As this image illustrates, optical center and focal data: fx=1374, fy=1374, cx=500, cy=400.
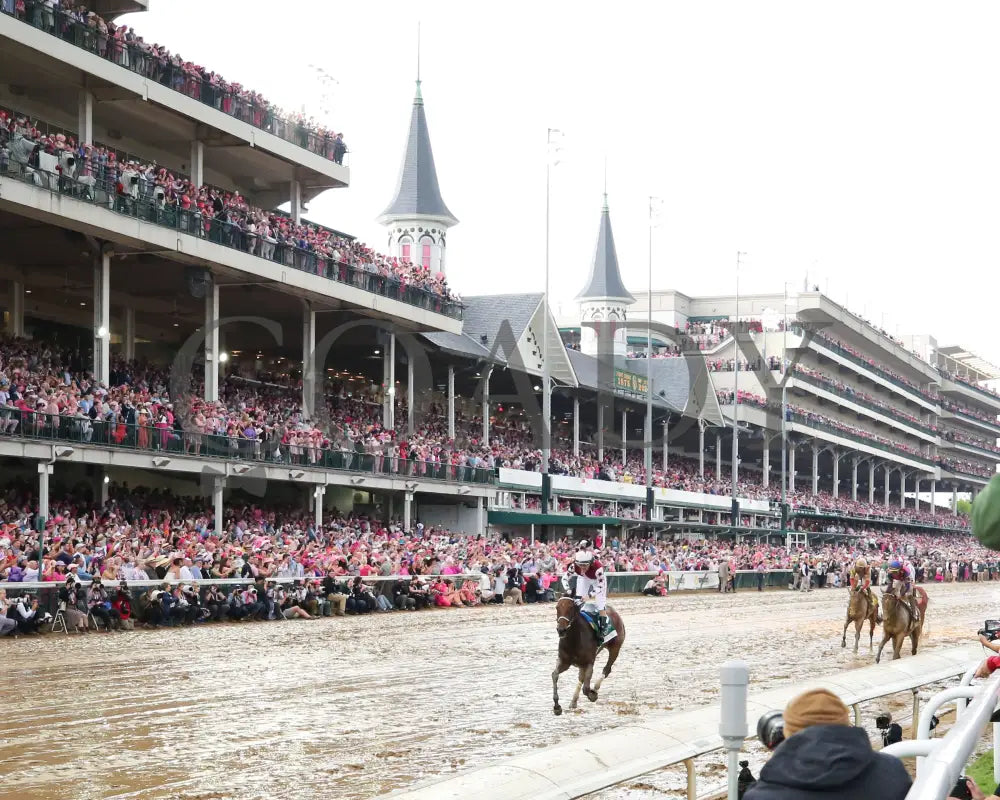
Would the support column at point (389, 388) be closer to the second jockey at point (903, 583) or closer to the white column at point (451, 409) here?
the white column at point (451, 409)

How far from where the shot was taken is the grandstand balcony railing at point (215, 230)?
2677 centimetres

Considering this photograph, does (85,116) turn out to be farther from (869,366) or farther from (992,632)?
(869,366)

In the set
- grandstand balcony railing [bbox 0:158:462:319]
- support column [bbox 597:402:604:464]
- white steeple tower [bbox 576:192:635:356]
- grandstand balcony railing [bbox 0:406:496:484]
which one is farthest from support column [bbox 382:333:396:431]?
white steeple tower [bbox 576:192:635:356]

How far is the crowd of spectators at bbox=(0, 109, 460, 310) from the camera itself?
26625 mm

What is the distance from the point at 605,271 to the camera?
85.9 m

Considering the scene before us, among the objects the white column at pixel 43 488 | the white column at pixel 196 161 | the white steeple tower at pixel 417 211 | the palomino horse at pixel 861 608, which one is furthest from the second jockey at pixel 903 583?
the white steeple tower at pixel 417 211

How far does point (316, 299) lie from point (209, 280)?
4.24 meters

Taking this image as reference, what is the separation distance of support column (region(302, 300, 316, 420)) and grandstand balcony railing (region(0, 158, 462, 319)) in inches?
60.9

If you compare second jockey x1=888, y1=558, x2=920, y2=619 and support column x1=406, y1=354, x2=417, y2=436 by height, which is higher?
support column x1=406, y1=354, x2=417, y2=436

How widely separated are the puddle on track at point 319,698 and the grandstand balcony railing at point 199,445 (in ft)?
19.3

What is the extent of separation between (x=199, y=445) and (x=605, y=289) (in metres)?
57.3

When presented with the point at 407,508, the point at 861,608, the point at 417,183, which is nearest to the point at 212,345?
the point at 407,508

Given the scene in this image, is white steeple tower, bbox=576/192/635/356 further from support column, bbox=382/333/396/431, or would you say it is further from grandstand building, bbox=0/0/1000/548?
support column, bbox=382/333/396/431

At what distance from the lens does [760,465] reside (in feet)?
278
